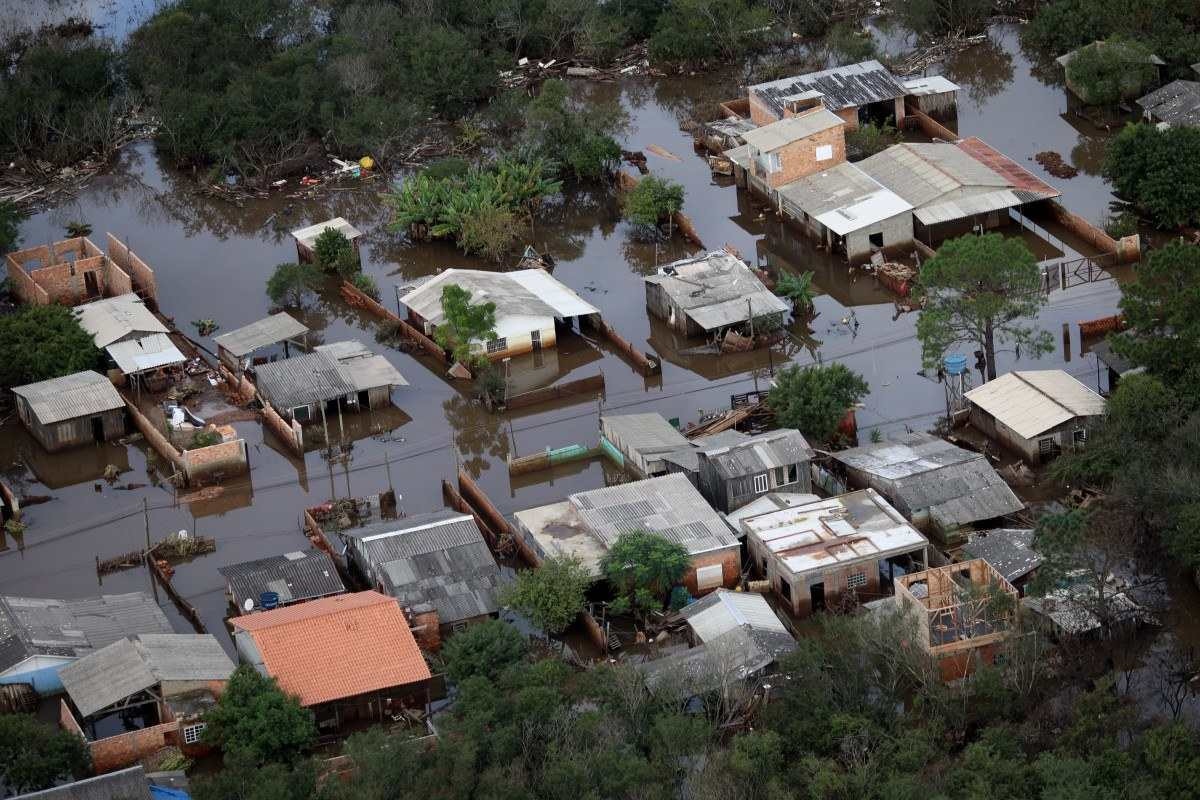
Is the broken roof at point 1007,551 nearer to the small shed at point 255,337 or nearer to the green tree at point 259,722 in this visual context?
the green tree at point 259,722

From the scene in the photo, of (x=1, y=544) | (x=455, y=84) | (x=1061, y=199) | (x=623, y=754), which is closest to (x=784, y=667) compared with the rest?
(x=623, y=754)

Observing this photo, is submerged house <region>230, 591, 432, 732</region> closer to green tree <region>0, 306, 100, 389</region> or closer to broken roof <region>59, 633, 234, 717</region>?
broken roof <region>59, 633, 234, 717</region>

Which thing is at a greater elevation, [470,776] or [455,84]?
[455,84]

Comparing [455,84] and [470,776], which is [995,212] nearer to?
[455,84]

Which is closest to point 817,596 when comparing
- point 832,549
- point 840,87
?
point 832,549

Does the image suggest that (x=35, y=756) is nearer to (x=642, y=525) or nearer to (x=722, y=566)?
(x=642, y=525)

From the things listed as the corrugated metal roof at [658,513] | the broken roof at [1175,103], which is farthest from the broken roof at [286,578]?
the broken roof at [1175,103]
